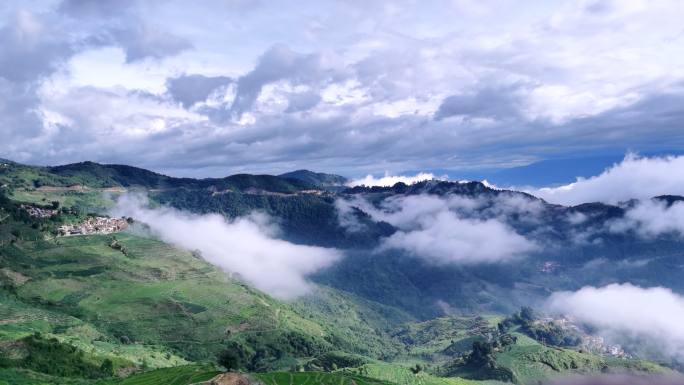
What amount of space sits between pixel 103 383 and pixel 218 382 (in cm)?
5183

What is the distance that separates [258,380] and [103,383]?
52717 mm

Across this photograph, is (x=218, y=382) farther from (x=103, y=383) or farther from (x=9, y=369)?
(x=9, y=369)

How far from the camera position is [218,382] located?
168m

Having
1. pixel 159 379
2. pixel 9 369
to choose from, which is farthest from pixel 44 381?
pixel 159 379

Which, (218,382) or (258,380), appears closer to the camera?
(218,382)

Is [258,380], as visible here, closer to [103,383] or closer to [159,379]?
[159,379]

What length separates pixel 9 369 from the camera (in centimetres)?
19700

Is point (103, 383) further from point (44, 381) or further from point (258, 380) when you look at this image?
point (258, 380)

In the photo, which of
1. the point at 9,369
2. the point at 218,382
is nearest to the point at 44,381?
the point at 9,369

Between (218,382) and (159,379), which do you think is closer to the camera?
(218,382)

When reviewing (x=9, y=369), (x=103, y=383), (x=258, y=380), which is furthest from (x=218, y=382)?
(x=9, y=369)

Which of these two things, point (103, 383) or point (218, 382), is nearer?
point (218, 382)

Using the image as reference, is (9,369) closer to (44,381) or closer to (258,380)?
(44,381)

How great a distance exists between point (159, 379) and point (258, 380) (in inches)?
1369
